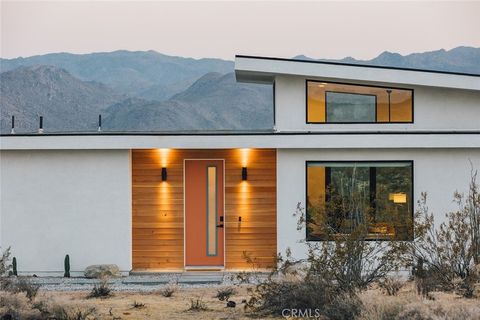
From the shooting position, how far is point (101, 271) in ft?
49.0

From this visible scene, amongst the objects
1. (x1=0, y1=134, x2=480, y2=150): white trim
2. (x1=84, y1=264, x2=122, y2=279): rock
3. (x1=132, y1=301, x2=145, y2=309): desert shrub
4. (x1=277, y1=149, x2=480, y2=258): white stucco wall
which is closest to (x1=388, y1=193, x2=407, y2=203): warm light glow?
(x1=277, y1=149, x2=480, y2=258): white stucco wall

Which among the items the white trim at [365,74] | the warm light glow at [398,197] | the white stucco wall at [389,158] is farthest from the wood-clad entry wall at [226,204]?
the warm light glow at [398,197]

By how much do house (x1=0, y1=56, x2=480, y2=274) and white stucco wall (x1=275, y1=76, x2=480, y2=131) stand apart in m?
0.37

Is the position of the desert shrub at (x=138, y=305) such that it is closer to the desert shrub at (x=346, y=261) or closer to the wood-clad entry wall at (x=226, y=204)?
the desert shrub at (x=346, y=261)

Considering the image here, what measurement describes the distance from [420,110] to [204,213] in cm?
530

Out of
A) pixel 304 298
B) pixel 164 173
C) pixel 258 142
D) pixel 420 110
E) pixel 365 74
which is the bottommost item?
pixel 304 298

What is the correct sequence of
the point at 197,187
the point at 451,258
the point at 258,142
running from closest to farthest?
the point at 451,258 < the point at 258,142 < the point at 197,187

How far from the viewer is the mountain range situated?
8025 centimetres

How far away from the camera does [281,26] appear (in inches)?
2106

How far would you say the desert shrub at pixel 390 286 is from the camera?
10109 millimetres

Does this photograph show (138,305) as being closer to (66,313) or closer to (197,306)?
(197,306)

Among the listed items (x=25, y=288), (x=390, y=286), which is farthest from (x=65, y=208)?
(x=390, y=286)

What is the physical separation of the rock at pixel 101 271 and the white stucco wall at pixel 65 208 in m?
0.26

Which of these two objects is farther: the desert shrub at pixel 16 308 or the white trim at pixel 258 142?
the white trim at pixel 258 142
